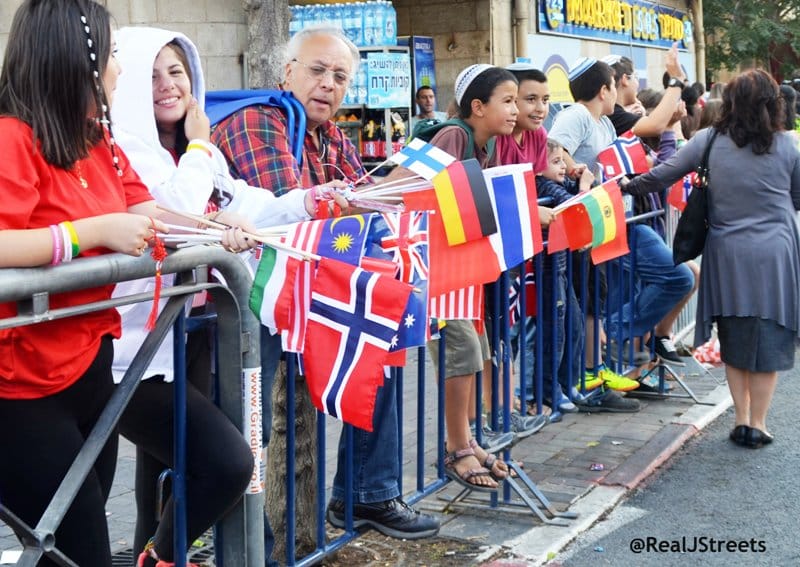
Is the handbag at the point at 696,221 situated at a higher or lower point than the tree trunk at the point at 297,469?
higher

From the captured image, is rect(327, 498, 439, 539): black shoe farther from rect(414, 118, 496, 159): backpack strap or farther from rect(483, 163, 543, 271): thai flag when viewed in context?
rect(414, 118, 496, 159): backpack strap

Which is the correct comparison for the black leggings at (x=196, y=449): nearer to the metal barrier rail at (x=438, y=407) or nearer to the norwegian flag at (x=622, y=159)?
the metal barrier rail at (x=438, y=407)

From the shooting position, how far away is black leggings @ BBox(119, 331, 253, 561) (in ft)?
10.1

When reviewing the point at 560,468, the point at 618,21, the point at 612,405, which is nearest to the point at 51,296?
the point at 560,468

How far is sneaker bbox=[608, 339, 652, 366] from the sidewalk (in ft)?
0.90

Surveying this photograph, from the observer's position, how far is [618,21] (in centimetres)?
2044

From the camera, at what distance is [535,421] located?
17.5 feet

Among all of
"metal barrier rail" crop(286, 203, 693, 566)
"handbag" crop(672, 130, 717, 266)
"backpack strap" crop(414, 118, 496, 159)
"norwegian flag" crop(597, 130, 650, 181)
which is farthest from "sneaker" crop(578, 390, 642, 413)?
"backpack strap" crop(414, 118, 496, 159)

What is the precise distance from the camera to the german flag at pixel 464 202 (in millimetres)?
4234

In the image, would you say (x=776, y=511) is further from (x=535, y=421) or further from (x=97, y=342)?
(x=97, y=342)

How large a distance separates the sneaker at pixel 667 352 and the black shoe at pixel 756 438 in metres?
1.19

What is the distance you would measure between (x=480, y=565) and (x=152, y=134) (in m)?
2.11

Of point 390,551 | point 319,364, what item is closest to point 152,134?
point 319,364

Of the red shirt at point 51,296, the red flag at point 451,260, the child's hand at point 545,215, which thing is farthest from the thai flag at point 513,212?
the red shirt at point 51,296
